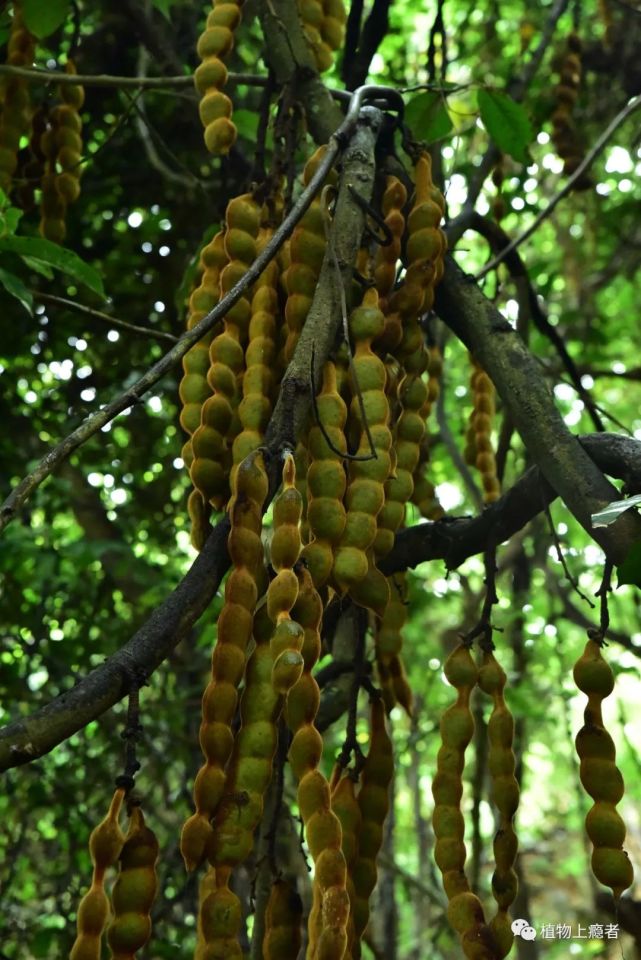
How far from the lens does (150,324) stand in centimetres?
283

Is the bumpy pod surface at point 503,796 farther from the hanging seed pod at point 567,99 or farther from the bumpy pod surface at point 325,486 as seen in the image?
the hanging seed pod at point 567,99

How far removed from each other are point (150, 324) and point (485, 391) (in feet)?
4.07

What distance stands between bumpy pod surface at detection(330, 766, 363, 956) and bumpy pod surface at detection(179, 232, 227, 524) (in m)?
0.32

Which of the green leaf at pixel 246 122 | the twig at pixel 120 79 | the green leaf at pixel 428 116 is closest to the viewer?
the twig at pixel 120 79

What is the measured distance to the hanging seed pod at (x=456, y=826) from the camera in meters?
1.08

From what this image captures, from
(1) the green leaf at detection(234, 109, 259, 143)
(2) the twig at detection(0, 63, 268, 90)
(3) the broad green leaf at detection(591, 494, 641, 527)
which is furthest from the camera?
(1) the green leaf at detection(234, 109, 259, 143)

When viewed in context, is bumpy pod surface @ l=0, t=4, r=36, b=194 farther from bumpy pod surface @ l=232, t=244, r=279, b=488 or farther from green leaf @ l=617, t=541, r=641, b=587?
green leaf @ l=617, t=541, r=641, b=587

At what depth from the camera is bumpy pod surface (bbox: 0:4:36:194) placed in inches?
74.7

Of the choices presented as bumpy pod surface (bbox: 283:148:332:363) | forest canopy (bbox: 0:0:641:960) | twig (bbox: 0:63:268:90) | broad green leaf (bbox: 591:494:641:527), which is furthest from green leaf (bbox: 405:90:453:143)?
broad green leaf (bbox: 591:494:641:527)

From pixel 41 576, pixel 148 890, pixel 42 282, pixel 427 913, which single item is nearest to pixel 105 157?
pixel 42 282

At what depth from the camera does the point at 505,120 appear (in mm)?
1842

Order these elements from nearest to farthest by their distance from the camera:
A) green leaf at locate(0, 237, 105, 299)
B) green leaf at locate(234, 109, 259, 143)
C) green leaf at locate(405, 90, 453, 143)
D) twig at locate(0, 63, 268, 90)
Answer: green leaf at locate(0, 237, 105, 299) < twig at locate(0, 63, 268, 90) < green leaf at locate(405, 90, 453, 143) < green leaf at locate(234, 109, 259, 143)

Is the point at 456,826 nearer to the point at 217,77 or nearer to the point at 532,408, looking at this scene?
the point at 532,408

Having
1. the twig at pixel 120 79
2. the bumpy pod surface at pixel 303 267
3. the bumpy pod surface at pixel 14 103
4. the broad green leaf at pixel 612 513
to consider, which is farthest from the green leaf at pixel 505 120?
the broad green leaf at pixel 612 513
